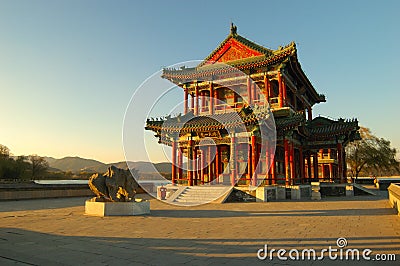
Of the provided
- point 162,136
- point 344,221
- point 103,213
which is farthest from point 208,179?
point 344,221

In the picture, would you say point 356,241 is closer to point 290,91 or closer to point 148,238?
point 148,238

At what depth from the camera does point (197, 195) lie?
19.4 m

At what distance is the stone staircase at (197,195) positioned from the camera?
721 inches

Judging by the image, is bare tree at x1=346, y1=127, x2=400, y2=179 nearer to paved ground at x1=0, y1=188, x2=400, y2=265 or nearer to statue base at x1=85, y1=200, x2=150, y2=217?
paved ground at x1=0, y1=188, x2=400, y2=265

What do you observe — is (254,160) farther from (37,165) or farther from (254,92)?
(37,165)

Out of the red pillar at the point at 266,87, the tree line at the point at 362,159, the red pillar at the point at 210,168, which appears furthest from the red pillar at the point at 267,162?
the tree line at the point at 362,159

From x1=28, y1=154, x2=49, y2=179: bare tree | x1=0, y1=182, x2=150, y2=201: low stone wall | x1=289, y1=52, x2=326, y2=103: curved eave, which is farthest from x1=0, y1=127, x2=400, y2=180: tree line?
x1=0, y1=182, x2=150, y2=201: low stone wall

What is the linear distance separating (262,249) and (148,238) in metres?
2.88

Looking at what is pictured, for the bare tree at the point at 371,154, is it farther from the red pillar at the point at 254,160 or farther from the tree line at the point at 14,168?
the tree line at the point at 14,168

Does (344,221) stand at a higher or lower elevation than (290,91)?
lower

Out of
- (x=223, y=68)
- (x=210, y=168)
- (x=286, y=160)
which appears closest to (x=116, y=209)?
(x=286, y=160)

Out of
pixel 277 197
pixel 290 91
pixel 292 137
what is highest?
pixel 290 91

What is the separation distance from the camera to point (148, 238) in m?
7.41

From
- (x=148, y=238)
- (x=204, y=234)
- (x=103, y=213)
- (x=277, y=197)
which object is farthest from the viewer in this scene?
(x=277, y=197)
